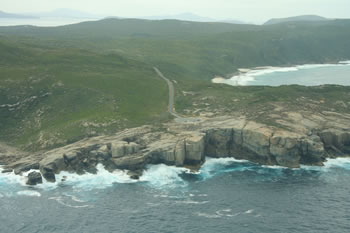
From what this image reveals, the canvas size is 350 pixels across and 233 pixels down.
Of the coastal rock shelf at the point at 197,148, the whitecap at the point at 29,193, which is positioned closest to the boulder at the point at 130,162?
the coastal rock shelf at the point at 197,148

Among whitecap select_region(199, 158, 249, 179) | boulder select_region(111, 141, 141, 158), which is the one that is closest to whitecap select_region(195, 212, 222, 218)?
whitecap select_region(199, 158, 249, 179)

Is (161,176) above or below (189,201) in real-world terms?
above

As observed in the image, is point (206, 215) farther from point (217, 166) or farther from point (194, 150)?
point (194, 150)

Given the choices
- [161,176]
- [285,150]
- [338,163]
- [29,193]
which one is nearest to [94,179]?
[29,193]

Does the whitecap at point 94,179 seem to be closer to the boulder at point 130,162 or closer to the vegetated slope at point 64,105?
the boulder at point 130,162

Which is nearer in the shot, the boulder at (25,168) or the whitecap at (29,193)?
the whitecap at (29,193)
